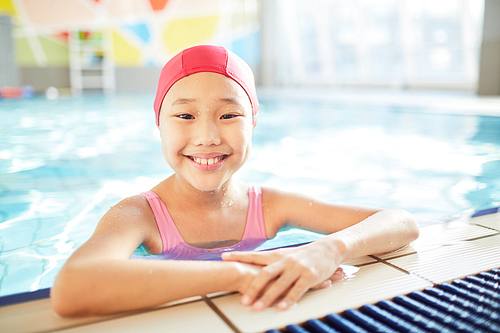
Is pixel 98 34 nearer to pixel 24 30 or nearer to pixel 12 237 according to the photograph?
pixel 24 30

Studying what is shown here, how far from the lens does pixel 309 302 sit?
3.82 feet

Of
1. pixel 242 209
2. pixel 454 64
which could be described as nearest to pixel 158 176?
pixel 242 209

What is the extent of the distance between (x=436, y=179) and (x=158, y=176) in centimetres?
229

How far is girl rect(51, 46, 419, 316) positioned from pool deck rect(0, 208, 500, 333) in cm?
3

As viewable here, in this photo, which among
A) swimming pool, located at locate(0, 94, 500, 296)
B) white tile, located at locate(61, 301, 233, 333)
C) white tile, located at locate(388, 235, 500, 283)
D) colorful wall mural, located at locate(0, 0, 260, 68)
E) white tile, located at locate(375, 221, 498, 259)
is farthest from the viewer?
colorful wall mural, located at locate(0, 0, 260, 68)

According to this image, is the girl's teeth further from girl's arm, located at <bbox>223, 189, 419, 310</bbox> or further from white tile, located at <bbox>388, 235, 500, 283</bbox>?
white tile, located at <bbox>388, 235, 500, 283</bbox>

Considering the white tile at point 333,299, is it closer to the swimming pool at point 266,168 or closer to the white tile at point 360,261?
the white tile at point 360,261

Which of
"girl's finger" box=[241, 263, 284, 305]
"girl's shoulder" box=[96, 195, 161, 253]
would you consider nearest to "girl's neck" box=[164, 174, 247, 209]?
"girl's shoulder" box=[96, 195, 161, 253]

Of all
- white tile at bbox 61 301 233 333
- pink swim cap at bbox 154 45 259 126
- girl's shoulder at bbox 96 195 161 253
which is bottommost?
white tile at bbox 61 301 233 333

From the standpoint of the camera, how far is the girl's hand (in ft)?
3.73

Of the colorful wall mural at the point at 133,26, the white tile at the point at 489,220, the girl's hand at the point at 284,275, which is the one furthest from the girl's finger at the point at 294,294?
the colorful wall mural at the point at 133,26

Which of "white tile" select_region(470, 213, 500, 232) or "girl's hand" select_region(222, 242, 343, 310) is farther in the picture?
"white tile" select_region(470, 213, 500, 232)

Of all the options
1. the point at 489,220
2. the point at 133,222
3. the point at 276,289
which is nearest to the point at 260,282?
the point at 276,289

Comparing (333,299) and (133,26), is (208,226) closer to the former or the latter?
(333,299)
